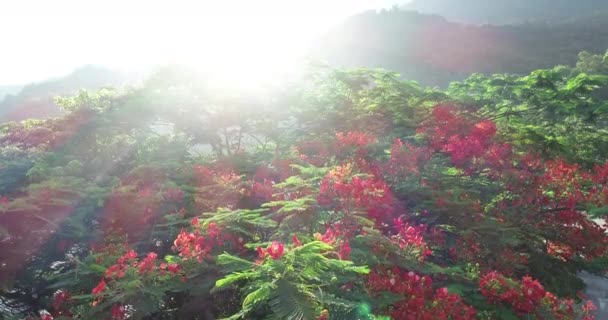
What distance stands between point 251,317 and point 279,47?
15427 mm

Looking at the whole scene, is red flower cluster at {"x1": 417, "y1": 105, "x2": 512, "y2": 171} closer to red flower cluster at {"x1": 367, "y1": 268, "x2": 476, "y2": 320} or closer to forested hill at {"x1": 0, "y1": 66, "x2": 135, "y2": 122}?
red flower cluster at {"x1": 367, "y1": 268, "x2": 476, "y2": 320}

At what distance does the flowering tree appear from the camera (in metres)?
5.25

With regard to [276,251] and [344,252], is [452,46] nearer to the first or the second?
[344,252]

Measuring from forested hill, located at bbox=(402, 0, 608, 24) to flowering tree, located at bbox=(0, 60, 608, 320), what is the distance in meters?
76.0

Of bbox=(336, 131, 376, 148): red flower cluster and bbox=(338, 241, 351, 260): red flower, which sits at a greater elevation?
bbox=(338, 241, 351, 260): red flower

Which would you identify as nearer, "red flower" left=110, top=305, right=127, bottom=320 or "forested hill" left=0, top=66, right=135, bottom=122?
"red flower" left=110, top=305, right=127, bottom=320

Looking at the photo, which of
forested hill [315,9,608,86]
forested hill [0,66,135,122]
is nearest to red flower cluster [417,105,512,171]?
forested hill [315,9,608,86]

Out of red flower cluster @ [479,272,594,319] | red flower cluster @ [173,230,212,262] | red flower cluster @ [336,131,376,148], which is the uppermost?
red flower cluster @ [173,230,212,262]

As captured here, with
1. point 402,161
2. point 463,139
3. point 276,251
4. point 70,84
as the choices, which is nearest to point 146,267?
point 276,251

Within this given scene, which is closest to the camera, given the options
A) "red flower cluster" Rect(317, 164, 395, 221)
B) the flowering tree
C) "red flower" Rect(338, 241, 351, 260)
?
"red flower" Rect(338, 241, 351, 260)

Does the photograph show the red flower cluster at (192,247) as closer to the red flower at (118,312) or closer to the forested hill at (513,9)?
the red flower at (118,312)

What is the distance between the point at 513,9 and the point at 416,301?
3982 inches

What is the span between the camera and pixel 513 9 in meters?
92.2

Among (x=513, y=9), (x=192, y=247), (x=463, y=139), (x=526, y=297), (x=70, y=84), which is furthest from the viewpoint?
(x=513, y=9)
